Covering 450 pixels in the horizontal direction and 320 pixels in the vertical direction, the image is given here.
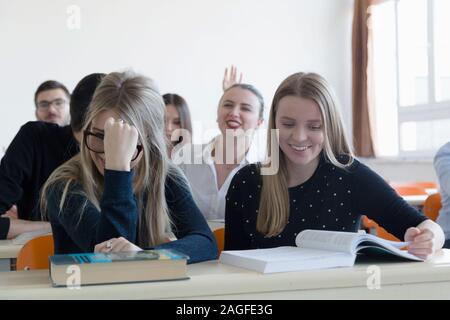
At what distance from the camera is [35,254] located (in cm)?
195

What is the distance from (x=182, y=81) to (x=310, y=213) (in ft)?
16.4

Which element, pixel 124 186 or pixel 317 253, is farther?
pixel 124 186

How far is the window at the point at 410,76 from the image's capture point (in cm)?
638

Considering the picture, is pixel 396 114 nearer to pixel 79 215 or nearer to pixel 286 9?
pixel 286 9

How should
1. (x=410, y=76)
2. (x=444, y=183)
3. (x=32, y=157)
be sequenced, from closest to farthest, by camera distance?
(x=32, y=157) → (x=444, y=183) → (x=410, y=76)

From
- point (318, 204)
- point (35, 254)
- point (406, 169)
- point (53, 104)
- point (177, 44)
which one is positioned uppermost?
point (177, 44)

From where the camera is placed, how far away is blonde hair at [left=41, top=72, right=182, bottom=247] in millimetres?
1830

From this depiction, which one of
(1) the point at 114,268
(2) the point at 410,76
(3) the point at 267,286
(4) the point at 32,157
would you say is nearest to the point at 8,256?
(4) the point at 32,157

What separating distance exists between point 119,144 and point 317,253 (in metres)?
0.56

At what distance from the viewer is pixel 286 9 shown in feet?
24.7

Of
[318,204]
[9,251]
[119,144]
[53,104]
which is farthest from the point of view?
[53,104]

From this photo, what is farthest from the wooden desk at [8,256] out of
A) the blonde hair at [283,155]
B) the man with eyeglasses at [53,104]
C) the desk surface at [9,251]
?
the man with eyeglasses at [53,104]

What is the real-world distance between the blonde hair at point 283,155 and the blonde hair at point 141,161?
13.3 inches

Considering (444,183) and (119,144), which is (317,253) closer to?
(119,144)
